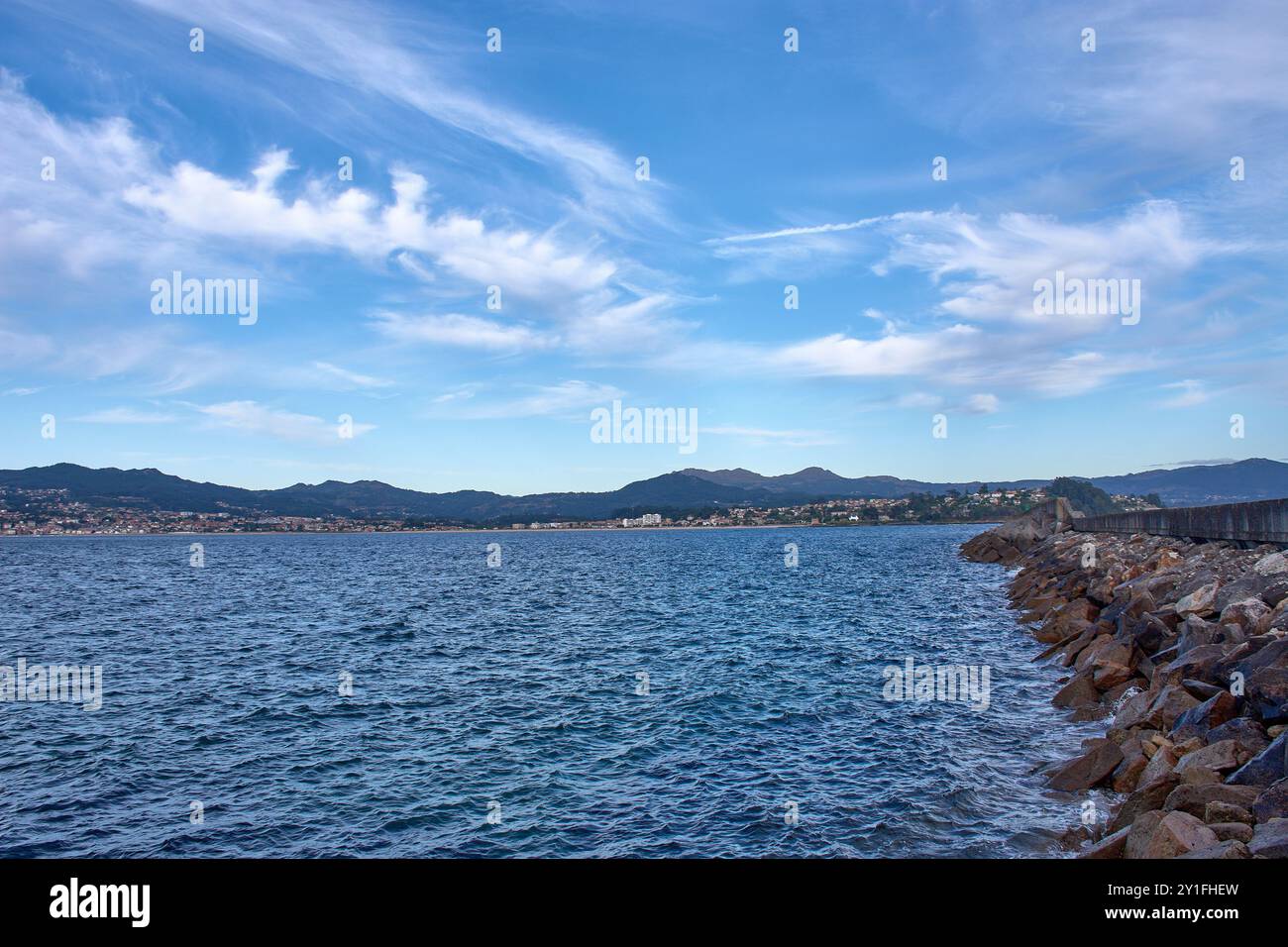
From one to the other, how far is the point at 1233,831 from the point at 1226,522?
90.0ft

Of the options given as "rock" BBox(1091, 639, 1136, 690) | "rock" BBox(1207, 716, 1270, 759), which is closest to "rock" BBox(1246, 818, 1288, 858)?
"rock" BBox(1207, 716, 1270, 759)

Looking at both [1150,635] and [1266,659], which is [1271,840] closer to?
[1266,659]

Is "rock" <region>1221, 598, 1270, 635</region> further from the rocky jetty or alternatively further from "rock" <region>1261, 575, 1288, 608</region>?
"rock" <region>1261, 575, 1288, 608</region>

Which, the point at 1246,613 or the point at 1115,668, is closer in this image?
the point at 1246,613

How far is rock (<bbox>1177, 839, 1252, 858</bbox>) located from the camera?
30.4ft

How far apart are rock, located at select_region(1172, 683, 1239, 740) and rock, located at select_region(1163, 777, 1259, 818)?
3.06 m

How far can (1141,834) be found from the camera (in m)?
10.7

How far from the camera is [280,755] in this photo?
20.0 meters

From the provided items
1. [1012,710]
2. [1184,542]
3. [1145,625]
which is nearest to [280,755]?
[1012,710]

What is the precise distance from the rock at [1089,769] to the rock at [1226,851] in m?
6.05

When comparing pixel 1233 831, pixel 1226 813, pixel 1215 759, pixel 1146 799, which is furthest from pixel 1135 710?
pixel 1233 831

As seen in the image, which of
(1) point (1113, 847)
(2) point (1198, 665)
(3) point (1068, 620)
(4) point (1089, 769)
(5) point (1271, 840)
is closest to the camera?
(5) point (1271, 840)
